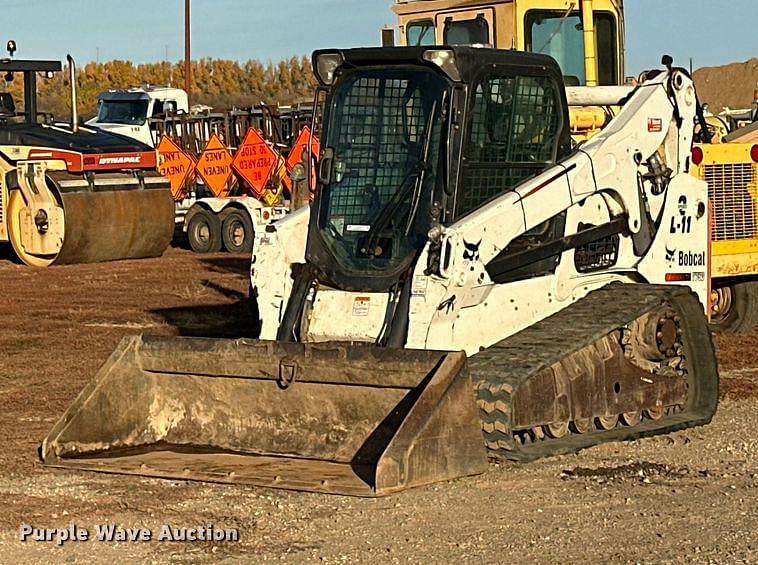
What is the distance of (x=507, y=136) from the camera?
363 inches

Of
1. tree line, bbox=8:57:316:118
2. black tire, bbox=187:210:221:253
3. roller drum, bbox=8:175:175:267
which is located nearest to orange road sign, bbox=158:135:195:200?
black tire, bbox=187:210:221:253

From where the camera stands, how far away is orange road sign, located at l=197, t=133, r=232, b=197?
26913 mm

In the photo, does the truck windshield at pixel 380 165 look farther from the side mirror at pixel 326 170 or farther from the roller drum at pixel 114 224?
the roller drum at pixel 114 224

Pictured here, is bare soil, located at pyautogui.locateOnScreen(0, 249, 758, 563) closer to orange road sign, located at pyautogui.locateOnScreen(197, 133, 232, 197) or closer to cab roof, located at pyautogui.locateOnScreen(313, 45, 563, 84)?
cab roof, located at pyautogui.locateOnScreen(313, 45, 563, 84)

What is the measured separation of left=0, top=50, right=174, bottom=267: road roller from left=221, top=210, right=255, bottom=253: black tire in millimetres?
2255

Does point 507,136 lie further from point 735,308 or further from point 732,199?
point 735,308

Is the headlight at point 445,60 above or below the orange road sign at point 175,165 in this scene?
below

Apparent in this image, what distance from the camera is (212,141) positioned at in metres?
27.2

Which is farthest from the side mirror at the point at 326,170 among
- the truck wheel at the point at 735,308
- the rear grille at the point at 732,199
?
the truck wheel at the point at 735,308

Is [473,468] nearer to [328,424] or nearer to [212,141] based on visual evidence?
[328,424]

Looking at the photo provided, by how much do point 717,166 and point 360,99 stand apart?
397 centimetres

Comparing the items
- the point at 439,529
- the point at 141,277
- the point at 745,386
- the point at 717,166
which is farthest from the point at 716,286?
the point at 141,277

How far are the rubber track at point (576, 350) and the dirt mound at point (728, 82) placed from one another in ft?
191

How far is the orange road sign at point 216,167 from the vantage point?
26.9 m
